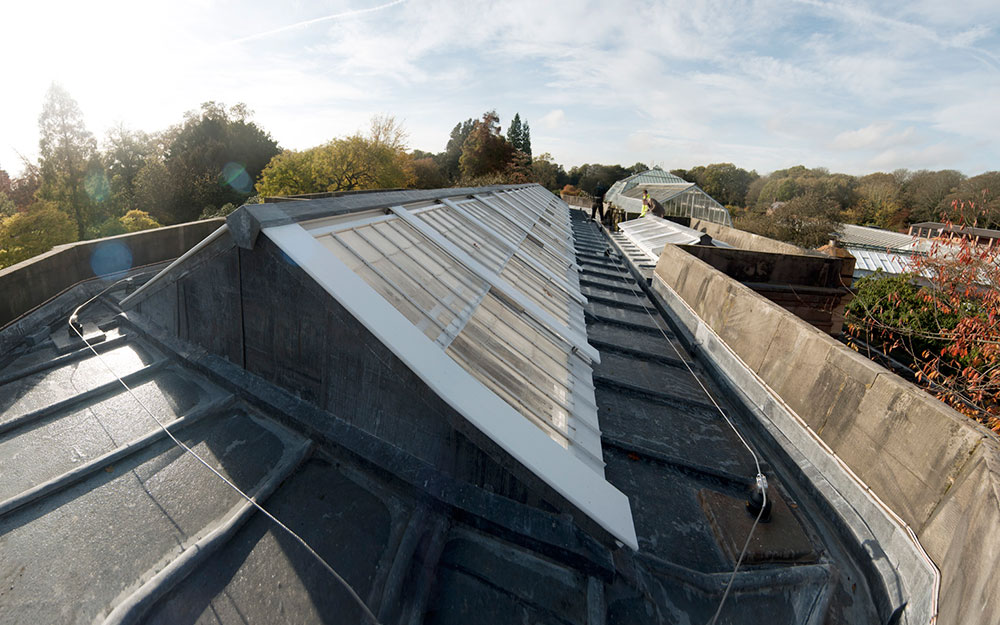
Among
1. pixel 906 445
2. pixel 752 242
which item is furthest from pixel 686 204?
pixel 906 445

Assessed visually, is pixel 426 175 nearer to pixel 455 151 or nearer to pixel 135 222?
pixel 455 151

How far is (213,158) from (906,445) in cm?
6339

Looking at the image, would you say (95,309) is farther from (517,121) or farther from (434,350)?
(517,121)

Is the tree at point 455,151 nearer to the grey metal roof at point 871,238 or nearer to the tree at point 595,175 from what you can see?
the tree at point 595,175

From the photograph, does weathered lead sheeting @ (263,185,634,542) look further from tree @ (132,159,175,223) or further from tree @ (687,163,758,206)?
tree @ (687,163,758,206)

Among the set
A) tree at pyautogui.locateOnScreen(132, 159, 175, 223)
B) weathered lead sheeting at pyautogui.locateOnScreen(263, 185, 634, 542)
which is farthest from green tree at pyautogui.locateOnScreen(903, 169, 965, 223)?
tree at pyautogui.locateOnScreen(132, 159, 175, 223)

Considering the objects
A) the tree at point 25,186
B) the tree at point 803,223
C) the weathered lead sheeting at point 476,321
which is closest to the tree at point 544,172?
the tree at point 803,223

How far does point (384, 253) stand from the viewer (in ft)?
A: 12.6

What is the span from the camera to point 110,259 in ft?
23.8

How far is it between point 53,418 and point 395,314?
2.56m

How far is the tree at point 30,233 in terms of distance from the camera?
72.4 ft

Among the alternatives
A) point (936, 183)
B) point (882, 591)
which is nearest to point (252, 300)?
point (882, 591)

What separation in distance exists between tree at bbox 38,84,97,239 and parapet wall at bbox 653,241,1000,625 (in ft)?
141

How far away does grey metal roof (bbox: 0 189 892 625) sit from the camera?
1.93 metres
